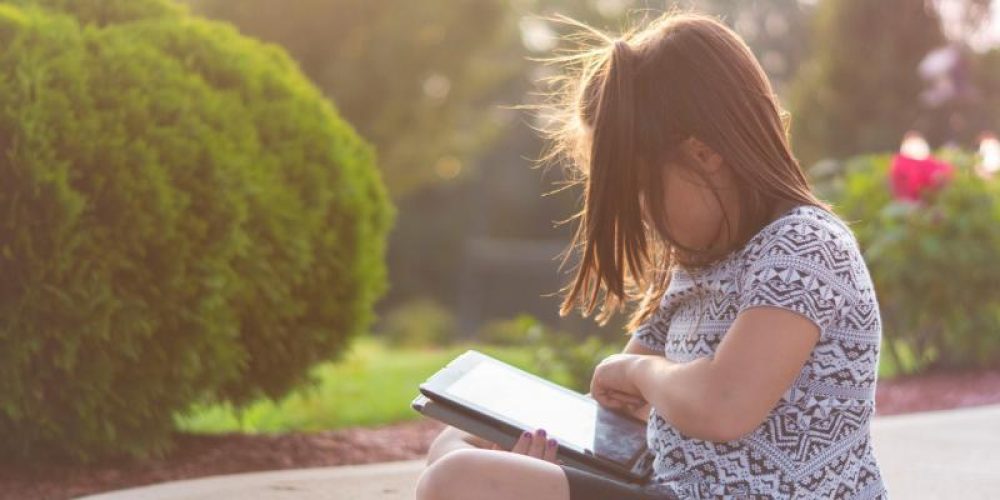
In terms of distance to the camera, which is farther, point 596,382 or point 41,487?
point 41,487

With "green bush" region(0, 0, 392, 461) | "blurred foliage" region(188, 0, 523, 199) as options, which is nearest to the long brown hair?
"green bush" region(0, 0, 392, 461)

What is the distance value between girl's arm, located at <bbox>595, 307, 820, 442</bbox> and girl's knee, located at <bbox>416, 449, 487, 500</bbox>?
0.35 metres

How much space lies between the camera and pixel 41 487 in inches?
132

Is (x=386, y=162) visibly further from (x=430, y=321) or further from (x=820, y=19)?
(x=820, y=19)

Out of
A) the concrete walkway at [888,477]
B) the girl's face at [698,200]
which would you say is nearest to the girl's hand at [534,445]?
the girl's face at [698,200]

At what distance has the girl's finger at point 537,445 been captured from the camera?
2152 millimetres

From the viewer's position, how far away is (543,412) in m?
2.36

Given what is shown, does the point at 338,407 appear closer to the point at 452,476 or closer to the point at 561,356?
the point at 561,356

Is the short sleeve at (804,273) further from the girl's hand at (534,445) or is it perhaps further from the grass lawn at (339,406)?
the grass lawn at (339,406)

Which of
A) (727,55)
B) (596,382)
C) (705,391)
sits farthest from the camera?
(596,382)

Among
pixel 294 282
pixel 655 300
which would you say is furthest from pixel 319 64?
pixel 655 300

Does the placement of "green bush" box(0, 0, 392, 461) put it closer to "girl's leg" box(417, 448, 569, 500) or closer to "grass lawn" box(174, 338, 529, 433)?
"grass lawn" box(174, 338, 529, 433)

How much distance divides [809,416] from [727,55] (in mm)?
621

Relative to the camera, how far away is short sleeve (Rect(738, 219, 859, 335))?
1.89 m
